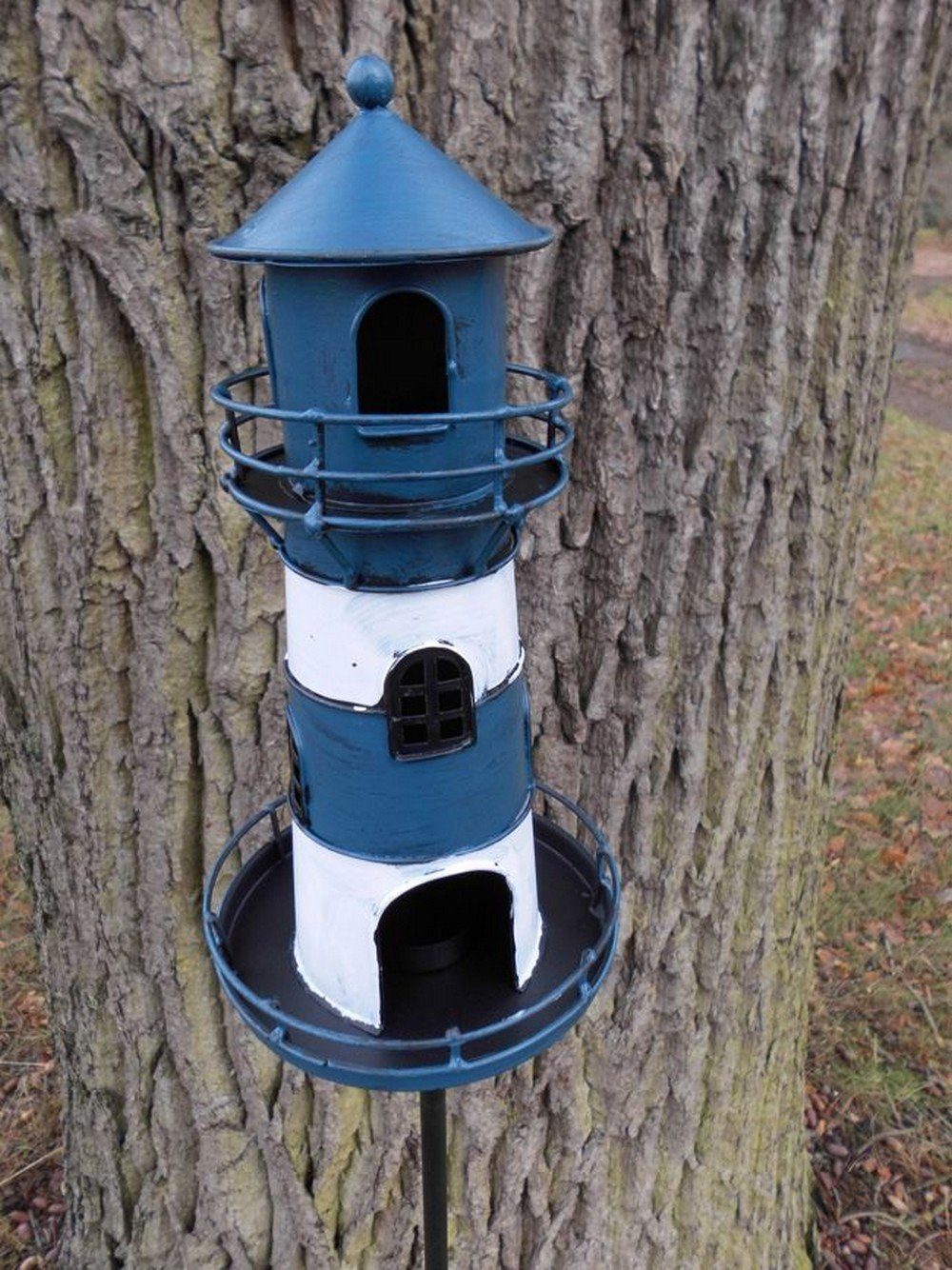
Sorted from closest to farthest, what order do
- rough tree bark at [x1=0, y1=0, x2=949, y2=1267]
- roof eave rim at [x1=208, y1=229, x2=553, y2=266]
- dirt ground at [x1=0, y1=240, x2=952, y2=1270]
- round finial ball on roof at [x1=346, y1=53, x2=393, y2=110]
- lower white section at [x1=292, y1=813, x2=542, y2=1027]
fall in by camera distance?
roof eave rim at [x1=208, y1=229, x2=553, y2=266]
round finial ball on roof at [x1=346, y1=53, x2=393, y2=110]
lower white section at [x1=292, y1=813, x2=542, y2=1027]
rough tree bark at [x1=0, y1=0, x2=949, y2=1267]
dirt ground at [x1=0, y1=240, x2=952, y2=1270]

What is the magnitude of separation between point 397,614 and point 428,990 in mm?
630

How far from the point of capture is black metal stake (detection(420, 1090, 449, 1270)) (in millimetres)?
1554

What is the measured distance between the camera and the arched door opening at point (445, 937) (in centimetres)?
158

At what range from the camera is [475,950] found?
169 centimetres

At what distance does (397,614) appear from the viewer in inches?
52.9

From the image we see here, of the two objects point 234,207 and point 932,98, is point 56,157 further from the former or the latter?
point 932,98

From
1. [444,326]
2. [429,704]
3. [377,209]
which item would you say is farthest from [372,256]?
[429,704]

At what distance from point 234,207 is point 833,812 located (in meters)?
4.13

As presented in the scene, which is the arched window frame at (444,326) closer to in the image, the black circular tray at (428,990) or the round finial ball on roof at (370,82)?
the round finial ball on roof at (370,82)

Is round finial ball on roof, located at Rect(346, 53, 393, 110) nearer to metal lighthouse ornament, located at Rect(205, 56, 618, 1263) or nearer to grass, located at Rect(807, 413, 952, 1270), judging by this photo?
metal lighthouse ornament, located at Rect(205, 56, 618, 1263)

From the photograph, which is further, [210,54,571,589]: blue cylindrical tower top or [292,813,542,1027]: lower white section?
[292,813,542,1027]: lower white section

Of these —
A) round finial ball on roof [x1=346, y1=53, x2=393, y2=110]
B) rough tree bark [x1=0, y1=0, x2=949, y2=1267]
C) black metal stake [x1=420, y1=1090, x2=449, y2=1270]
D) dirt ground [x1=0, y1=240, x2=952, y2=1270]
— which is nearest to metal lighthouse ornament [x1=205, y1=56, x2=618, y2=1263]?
round finial ball on roof [x1=346, y1=53, x2=393, y2=110]

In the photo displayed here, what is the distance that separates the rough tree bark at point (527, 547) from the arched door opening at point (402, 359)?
0.57m

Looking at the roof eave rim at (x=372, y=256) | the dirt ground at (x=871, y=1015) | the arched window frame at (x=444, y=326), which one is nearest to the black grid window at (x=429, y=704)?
the arched window frame at (x=444, y=326)
